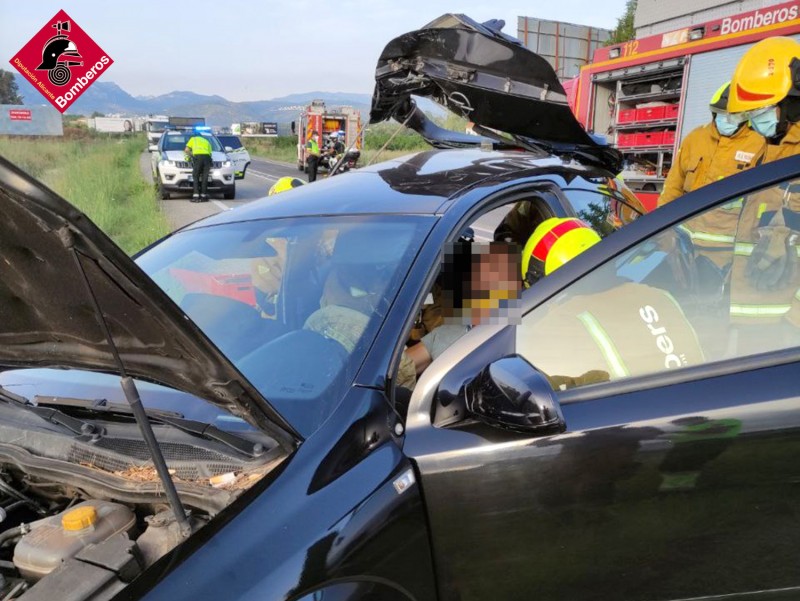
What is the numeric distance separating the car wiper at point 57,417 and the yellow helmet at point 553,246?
1446 millimetres

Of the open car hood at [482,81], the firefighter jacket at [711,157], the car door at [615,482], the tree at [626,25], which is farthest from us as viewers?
the tree at [626,25]

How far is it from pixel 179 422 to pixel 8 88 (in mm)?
69899

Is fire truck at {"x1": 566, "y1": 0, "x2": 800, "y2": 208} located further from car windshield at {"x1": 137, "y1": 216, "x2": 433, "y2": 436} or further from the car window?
car windshield at {"x1": 137, "y1": 216, "x2": 433, "y2": 436}

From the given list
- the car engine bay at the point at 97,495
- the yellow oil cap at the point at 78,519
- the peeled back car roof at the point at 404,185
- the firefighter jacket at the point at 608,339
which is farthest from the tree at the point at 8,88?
the firefighter jacket at the point at 608,339

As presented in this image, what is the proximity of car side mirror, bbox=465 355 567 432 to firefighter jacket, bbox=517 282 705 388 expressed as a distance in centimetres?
18

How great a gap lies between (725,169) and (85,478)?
138 inches

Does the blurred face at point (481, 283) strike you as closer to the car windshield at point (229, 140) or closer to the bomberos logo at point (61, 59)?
the bomberos logo at point (61, 59)

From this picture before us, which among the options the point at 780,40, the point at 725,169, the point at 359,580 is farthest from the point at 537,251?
the point at 780,40

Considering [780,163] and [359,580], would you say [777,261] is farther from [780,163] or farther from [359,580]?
[359,580]

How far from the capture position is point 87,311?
141 centimetres

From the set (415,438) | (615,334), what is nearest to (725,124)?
(615,334)

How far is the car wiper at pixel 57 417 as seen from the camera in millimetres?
1679

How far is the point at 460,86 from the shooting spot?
314 centimetres

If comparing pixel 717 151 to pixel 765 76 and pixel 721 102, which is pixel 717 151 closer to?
pixel 721 102
